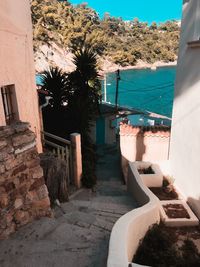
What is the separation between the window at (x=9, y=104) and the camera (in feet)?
16.4

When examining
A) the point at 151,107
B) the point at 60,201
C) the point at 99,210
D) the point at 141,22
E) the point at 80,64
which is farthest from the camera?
the point at 141,22

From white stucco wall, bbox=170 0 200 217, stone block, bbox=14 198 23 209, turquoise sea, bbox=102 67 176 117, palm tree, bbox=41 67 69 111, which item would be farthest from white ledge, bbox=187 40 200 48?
turquoise sea, bbox=102 67 176 117

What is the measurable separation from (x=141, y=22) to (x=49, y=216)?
321 ft

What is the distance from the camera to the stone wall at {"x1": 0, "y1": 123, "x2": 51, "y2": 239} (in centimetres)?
382

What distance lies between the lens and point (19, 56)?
525 cm

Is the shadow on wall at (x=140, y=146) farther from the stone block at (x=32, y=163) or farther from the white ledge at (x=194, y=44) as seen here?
the stone block at (x=32, y=163)

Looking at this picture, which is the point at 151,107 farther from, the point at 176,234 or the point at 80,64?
the point at 176,234

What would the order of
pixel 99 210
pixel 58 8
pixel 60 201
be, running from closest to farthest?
1. pixel 99 210
2. pixel 60 201
3. pixel 58 8

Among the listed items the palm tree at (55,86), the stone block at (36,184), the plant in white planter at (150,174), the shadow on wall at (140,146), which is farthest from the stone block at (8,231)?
the shadow on wall at (140,146)

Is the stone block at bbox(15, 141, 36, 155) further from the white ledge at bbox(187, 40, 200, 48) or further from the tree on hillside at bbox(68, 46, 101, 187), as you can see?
the tree on hillside at bbox(68, 46, 101, 187)

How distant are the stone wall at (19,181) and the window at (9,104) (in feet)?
3.42

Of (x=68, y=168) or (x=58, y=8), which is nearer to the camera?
(x=68, y=168)

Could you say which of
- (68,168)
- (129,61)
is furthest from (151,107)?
(129,61)

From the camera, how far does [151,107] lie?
29016mm
